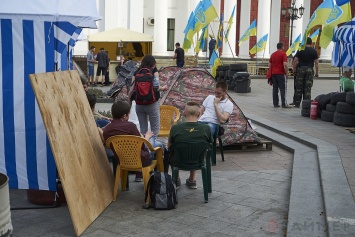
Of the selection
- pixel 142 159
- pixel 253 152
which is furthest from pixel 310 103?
pixel 142 159

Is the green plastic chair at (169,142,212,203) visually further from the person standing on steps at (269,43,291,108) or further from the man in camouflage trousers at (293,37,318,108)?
the person standing on steps at (269,43,291,108)

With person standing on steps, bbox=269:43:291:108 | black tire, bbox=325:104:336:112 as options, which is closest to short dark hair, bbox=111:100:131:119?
black tire, bbox=325:104:336:112

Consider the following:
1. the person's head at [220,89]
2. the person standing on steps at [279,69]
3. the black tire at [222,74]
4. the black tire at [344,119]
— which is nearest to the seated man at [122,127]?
the person's head at [220,89]

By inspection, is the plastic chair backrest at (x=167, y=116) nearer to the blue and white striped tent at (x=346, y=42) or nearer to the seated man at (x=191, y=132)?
the seated man at (x=191, y=132)

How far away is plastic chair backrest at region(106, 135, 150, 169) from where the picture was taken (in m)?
7.44

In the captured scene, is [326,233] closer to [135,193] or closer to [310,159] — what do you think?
[135,193]

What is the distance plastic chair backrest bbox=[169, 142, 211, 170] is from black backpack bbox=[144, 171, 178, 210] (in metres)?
0.38

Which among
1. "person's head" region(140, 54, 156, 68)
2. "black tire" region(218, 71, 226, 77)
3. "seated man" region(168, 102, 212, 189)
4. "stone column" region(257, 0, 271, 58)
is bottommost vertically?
"black tire" region(218, 71, 226, 77)

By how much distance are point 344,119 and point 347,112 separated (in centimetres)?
16

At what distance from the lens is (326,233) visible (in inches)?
249

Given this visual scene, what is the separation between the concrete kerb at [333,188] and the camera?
6.38 metres

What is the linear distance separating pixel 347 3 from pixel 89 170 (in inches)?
372

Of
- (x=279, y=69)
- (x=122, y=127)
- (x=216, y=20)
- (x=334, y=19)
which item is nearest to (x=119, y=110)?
(x=122, y=127)

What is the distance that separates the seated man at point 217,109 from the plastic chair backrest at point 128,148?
2427 millimetres
